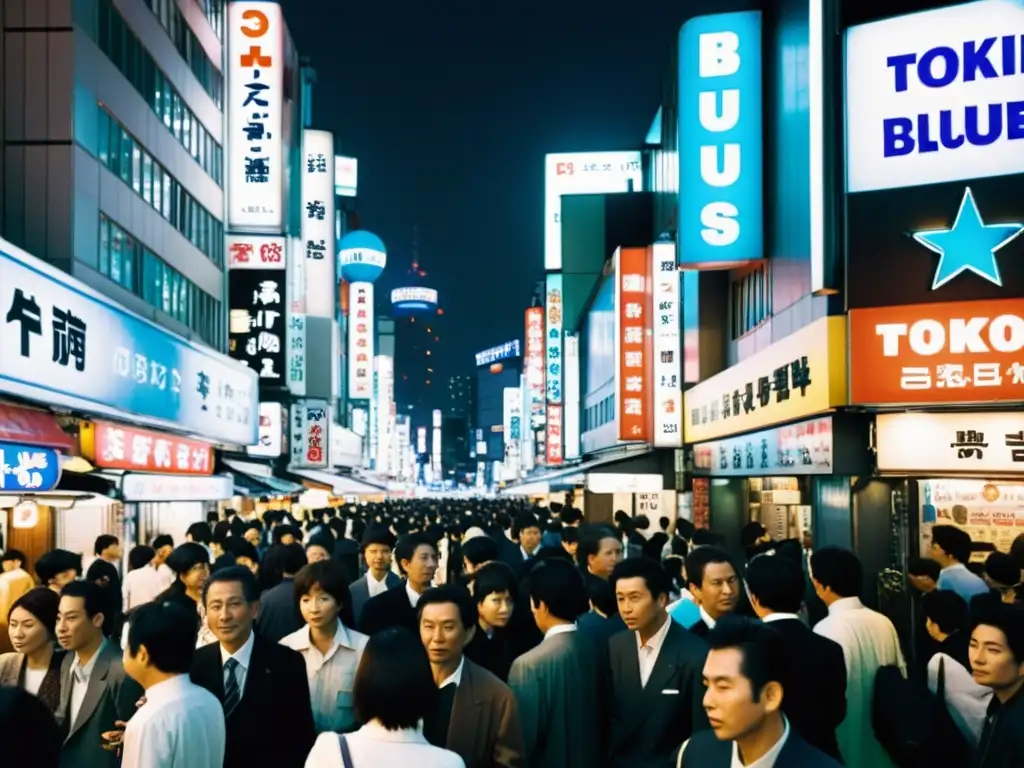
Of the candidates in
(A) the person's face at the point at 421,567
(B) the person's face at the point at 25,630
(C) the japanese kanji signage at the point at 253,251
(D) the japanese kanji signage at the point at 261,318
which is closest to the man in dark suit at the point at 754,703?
(B) the person's face at the point at 25,630

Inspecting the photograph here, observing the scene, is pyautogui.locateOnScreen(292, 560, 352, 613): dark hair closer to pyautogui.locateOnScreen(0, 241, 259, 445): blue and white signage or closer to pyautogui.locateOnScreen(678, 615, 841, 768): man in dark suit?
pyautogui.locateOnScreen(678, 615, 841, 768): man in dark suit

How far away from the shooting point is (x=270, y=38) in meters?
26.6

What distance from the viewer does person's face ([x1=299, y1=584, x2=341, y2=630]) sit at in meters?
6.37

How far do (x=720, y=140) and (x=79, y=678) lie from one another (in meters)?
14.9

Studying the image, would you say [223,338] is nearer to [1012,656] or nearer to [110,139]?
[110,139]

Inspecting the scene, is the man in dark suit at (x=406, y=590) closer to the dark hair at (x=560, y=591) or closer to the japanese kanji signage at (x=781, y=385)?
the dark hair at (x=560, y=591)

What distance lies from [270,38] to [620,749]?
2380 centimetres

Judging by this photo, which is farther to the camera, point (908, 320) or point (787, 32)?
point (787, 32)

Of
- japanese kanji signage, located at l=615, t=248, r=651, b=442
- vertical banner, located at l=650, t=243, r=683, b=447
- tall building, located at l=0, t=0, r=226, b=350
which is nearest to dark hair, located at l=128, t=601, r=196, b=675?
tall building, located at l=0, t=0, r=226, b=350

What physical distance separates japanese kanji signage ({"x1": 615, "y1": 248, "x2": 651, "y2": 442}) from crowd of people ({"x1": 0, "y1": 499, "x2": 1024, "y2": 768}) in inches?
807

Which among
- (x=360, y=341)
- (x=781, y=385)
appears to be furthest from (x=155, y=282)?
(x=360, y=341)

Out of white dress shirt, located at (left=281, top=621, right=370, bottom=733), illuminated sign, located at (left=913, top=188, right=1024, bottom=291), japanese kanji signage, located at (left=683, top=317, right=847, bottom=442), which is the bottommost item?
white dress shirt, located at (left=281, top=621, right=370, bottom=733)

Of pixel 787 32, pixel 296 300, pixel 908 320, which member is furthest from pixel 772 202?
pixel 296 300

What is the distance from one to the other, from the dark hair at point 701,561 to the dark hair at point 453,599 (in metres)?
1.97
